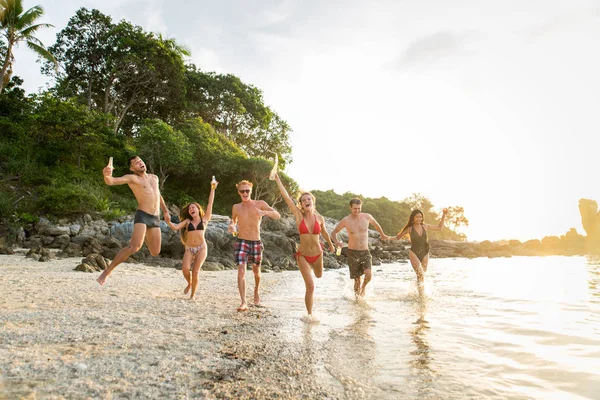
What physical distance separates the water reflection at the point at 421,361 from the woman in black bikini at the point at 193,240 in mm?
3832

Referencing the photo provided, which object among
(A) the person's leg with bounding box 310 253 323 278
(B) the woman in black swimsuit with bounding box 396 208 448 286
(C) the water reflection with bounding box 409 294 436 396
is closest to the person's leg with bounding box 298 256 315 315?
(A) the person's leg with bounding box 310 253 323 278

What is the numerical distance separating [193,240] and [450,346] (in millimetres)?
4628

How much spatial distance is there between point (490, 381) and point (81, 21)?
3714cm

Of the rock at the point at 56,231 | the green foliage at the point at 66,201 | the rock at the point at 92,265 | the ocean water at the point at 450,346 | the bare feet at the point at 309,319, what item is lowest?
the bare feet at the point at 309,319

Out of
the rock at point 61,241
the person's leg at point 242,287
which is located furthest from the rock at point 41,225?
the person's leg at point 242,287

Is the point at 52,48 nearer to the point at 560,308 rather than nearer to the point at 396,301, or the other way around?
the point at 396,301

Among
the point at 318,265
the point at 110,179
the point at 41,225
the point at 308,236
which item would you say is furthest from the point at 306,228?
the point at 41,225

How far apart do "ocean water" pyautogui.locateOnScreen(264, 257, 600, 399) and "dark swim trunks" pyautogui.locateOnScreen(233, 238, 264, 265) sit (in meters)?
1.03

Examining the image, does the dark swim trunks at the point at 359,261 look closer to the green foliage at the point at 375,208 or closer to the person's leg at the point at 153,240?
the person's leg at the point at 153,240

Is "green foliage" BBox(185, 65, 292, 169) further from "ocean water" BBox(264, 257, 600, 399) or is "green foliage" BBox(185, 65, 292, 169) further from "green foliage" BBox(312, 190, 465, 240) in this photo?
"ocean water" BBox(264, 257, 600, 399)

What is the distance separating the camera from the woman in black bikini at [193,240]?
709 centimetres

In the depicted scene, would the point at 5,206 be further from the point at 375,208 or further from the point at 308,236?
the point at 375,208

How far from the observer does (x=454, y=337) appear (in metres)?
5.14

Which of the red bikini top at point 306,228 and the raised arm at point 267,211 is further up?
the raised arm at point 267,211
